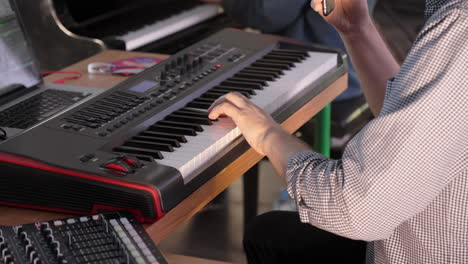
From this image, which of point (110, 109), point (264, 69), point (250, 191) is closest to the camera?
point (110, 109)

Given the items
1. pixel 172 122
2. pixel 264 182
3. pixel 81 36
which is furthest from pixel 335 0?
pixel 264 182

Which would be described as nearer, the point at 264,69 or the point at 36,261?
the point at 36,261

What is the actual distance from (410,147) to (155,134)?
566 mm

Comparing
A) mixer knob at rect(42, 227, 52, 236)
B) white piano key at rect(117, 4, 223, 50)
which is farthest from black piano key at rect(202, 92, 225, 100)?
white piano key at rect(117, 4, 223, 50)

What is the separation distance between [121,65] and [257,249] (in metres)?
0.66

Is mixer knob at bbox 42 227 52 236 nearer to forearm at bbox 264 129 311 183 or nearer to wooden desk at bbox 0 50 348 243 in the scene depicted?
wooden desk at bbox 0 50 348 243

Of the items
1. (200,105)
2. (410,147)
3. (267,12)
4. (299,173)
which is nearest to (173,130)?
(200,105)

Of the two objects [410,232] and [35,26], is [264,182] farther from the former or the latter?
[410,232]

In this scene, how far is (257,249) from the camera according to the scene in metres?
1.74

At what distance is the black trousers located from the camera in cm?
167

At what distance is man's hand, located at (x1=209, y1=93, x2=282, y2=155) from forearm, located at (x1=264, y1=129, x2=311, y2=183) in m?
0.01

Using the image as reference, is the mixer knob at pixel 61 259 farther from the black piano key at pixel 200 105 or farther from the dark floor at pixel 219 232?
the dark floor at pixel 219 232

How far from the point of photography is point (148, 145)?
145 centimetres

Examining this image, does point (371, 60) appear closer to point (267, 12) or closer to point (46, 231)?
point (267, 12)
